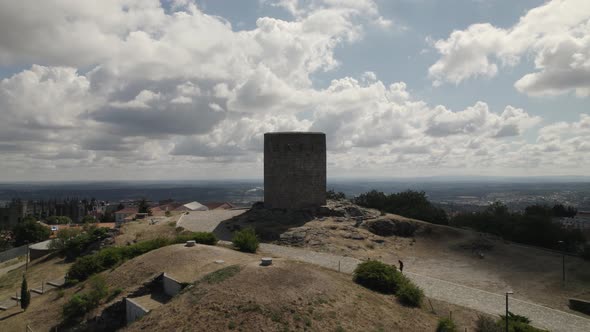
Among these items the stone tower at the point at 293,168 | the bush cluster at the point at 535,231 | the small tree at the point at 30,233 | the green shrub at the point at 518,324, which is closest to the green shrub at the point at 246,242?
the stone tower at the point at 293,168

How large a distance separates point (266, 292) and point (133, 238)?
19441 mm

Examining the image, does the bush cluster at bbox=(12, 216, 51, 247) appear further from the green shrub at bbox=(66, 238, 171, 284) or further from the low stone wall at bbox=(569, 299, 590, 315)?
the low stone wall at bbox=(569, 299, 590, 315)

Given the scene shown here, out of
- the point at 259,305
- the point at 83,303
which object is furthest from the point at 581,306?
the point at 83,303

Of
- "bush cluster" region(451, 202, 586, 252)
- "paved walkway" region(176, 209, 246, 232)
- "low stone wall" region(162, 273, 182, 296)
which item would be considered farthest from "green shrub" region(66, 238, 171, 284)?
"bush cluster" region(451, 202, 586, 252)

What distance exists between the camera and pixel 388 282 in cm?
1748

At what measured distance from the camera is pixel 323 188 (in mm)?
35219

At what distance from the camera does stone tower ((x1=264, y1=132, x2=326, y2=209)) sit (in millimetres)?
33906

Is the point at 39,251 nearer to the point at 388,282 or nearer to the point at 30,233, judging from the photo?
the point at 30,233

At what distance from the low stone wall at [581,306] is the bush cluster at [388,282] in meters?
7.96

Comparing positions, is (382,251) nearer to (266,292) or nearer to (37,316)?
(266,292)

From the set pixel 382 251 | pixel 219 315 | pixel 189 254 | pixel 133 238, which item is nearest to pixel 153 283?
pixel 189 254

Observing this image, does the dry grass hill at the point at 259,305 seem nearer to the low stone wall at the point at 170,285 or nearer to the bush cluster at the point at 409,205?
the low stone wall at the point at 170,285

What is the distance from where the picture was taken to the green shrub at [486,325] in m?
14.6

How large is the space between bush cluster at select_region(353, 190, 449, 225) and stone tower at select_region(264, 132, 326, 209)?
12.6 meters
